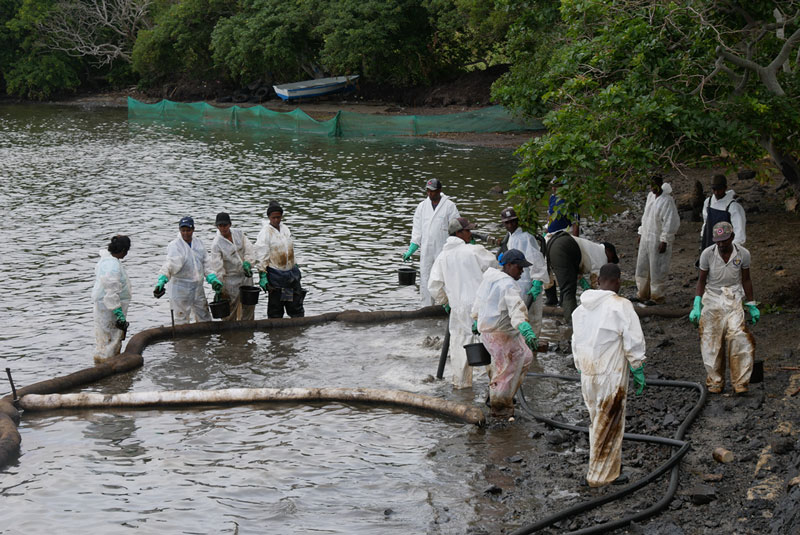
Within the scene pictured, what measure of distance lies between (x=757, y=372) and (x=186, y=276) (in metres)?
7.16

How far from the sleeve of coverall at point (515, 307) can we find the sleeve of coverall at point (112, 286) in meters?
4.78

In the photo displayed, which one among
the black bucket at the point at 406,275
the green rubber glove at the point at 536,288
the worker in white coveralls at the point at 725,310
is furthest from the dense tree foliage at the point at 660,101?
the black bucket at the point at 406,275

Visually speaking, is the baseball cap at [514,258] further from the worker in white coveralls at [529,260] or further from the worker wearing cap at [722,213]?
the worker wearing cap at [722,213]

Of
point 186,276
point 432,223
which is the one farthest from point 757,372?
point 186,276

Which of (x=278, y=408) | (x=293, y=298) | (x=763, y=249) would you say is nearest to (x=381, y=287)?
(x=293, y=298)

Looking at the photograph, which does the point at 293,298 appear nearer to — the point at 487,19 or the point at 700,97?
the point at 700,97

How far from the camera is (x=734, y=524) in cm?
614

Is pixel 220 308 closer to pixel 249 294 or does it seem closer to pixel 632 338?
pixel 249 294

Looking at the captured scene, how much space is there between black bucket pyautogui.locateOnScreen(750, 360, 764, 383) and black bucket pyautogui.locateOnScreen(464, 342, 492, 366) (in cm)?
266

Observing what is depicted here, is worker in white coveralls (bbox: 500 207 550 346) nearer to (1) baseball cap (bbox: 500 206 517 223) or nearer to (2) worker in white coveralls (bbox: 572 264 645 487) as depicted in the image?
(1) baseball cap (bbox: 500 206 517 223)

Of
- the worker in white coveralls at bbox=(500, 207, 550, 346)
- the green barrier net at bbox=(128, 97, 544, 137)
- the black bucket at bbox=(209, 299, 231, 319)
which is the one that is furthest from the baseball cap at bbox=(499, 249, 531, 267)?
the green barrier net at bbox=(128, 97, 544, 137)

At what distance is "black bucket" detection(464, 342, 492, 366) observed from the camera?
8617 mm

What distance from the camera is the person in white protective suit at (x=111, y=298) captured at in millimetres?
10211

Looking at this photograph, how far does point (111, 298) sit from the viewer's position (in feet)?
33.6
